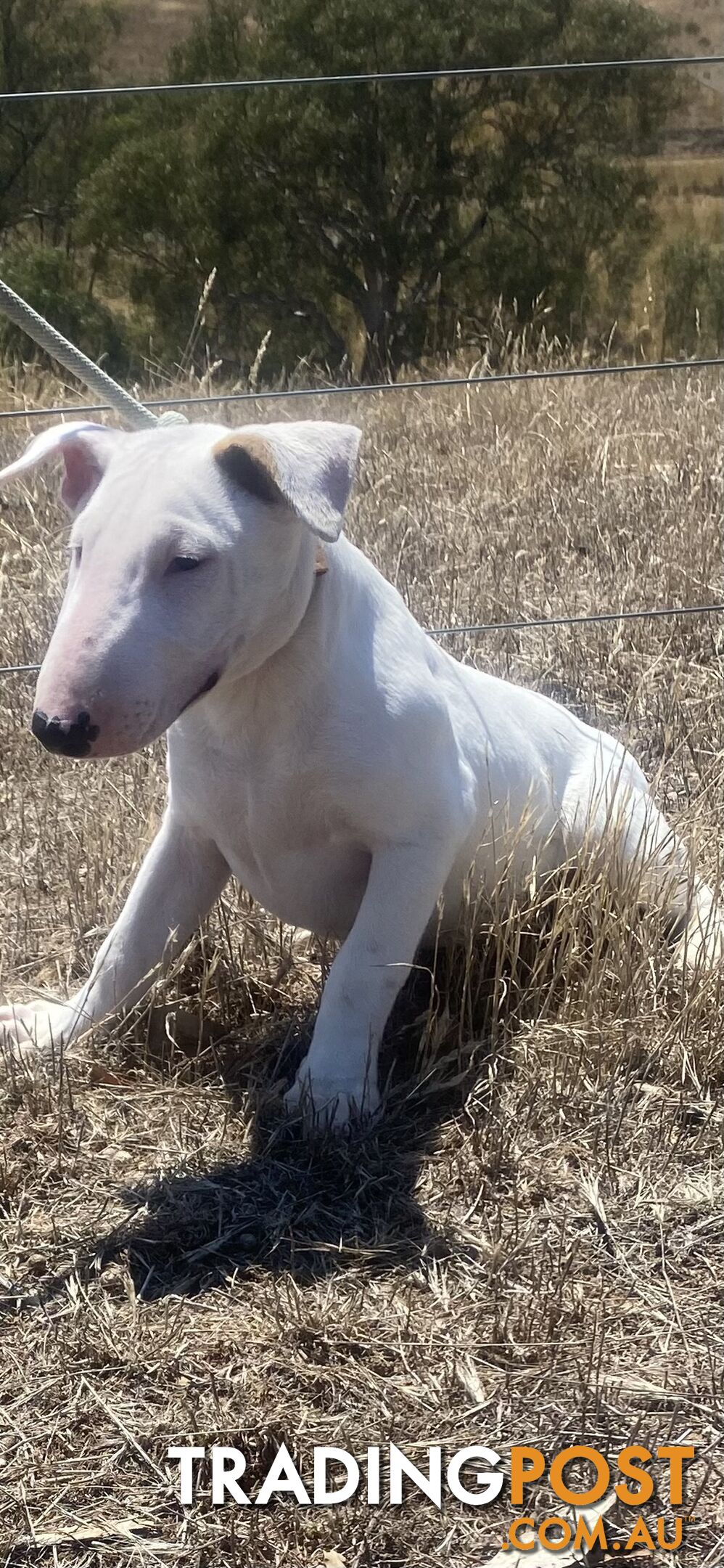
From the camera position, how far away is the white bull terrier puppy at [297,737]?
2002 millimetres

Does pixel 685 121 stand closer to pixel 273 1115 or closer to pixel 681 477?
pixel 681 477

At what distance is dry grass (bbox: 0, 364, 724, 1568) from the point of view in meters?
1.83

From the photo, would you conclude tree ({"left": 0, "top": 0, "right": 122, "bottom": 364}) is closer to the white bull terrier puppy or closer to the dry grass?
the dry grass

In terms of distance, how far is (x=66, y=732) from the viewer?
6.24ft

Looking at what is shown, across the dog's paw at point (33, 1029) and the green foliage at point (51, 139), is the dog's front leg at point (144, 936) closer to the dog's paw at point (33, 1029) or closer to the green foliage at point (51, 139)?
the dog's paw at point (33, 1029)

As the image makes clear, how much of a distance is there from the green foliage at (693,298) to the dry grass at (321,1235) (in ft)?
11.1

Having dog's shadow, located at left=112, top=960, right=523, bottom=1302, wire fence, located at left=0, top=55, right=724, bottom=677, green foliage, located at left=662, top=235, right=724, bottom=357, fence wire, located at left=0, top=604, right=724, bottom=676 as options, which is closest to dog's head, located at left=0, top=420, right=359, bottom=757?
dog's shadow, located at left=112, top=960, right=523, bottom=1302

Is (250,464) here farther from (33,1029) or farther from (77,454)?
(33,1029)

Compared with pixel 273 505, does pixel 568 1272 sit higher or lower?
lower

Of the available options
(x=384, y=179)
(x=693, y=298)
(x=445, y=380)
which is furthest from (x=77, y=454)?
(x=693, y=298)

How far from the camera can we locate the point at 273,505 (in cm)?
211

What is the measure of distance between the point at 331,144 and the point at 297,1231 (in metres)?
4.60

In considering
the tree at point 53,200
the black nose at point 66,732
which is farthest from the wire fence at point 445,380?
the black nose at point 66,732

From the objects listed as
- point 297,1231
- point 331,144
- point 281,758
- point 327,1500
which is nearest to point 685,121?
point 331,144
